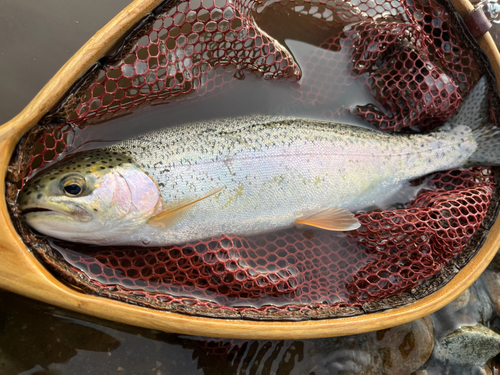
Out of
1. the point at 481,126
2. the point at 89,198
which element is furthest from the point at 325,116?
the point at 89,198

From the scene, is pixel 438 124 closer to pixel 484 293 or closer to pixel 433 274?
pixel 433 274

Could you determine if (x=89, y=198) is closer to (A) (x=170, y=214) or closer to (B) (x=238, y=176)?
(A) (x=170, y=214)

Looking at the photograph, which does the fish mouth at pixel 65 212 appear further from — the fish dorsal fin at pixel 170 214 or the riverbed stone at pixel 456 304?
the riverbed stone at pixel 456 304

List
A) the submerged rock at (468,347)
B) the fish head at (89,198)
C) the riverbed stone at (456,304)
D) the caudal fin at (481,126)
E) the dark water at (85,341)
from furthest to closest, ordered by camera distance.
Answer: the riverbed stone at (456,304) < the submerged rock at (468,347) < the caudal fin at (481,126) < the dark water at (85,341) < the fish head at (89,198)

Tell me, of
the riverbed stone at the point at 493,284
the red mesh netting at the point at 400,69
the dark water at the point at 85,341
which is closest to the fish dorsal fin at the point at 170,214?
the dark water at the point at 85,341

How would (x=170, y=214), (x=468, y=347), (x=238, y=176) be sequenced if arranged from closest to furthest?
(x=170, y=214)
(x=238, y=176)
(x=468, y=347)

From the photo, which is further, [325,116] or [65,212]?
[325,116]
